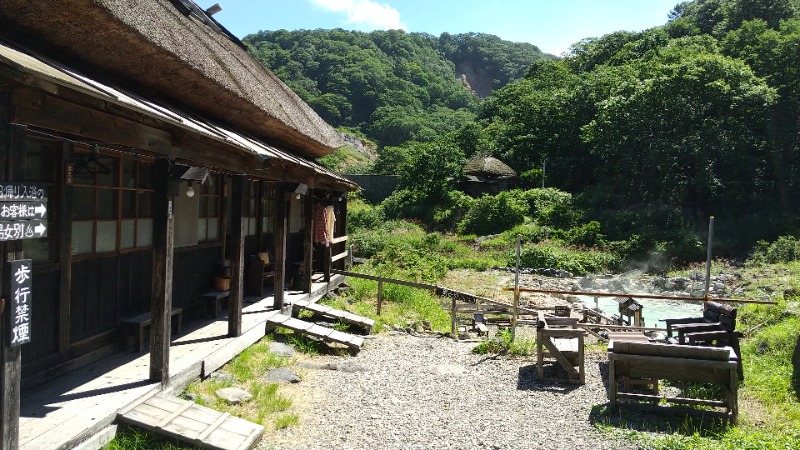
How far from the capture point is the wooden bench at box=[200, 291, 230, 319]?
26.3ft

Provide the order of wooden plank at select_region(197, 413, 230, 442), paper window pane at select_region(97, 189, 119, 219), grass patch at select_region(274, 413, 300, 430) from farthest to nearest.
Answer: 1. paper window pane at select_region(97, 189, 119, 219)
2. grass patch at select_region(274, 413, 300, 430)
3. wooden plank at select_region(197, 413, 230, 442)

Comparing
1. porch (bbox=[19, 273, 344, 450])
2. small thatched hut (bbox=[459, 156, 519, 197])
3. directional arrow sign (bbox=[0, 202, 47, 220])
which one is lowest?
porch (bbox=[19, 273, 344, 450])

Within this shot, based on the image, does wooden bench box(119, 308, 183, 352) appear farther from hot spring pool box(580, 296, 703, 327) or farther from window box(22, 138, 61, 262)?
hot spring pool box(580, 296, 703, 327)

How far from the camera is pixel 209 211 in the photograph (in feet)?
27.4

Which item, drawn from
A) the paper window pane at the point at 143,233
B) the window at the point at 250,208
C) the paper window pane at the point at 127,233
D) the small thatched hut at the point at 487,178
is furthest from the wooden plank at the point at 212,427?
the small thatched hut at the point at 487,178

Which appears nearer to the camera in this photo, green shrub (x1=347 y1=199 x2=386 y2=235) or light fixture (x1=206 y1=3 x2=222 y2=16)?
light fixture (x1=206 y1=3 x2=222 y2=16)

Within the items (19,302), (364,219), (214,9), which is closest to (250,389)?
(19,302)

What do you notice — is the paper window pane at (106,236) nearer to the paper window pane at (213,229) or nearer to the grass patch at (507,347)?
the paper window pane at (213,229)

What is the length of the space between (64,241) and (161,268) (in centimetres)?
113

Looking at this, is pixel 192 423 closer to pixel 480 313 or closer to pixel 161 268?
pixel 161 268

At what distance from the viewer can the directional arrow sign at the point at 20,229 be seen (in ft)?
9.82

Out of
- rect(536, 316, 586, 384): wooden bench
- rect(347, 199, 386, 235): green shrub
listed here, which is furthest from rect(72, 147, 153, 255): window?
rect(347, 199, 386, 235): green shrub

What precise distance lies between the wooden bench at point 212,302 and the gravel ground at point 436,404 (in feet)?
5.70

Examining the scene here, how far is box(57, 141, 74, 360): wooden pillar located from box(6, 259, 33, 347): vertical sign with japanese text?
2154 mm
